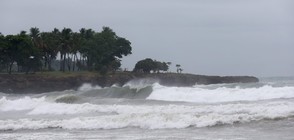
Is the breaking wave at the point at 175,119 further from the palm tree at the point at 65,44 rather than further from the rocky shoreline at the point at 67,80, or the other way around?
the palm tree at the point at 65,44

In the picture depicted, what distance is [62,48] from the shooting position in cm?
7519

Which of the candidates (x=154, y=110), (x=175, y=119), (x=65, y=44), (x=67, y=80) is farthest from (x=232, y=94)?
(x=65, y=44)

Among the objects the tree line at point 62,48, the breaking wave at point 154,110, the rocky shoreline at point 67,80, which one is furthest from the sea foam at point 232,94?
the tree line at point 62,48

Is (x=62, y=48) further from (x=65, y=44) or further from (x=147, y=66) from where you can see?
(x=147, y=66)

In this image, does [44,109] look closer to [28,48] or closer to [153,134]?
[153,134]

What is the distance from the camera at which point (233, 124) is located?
1378 centimetres

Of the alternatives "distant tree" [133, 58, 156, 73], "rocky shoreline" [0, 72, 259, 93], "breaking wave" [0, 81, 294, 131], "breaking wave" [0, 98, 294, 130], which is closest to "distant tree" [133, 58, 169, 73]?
"distant tree" [133, 58, 156, 73]

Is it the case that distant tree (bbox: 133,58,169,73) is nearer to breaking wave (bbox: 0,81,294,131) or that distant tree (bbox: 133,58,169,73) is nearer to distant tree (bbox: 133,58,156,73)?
distant tree (bbox: 133,58,156,73)

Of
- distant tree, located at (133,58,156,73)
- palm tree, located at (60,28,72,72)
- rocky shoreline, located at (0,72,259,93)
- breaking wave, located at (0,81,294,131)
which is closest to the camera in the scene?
breaking wave, located at (0,81,294,131)

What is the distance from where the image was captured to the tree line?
2589 inches

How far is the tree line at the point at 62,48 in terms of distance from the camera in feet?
216

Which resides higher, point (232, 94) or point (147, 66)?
point (147, 66)

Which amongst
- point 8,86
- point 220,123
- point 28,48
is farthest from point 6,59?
point 220,123

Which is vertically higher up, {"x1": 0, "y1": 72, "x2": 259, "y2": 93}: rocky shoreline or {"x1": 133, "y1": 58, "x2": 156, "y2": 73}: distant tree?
{"x1": 133, "y1": 58, "x2": 156, "y2": 73}: distant tree
